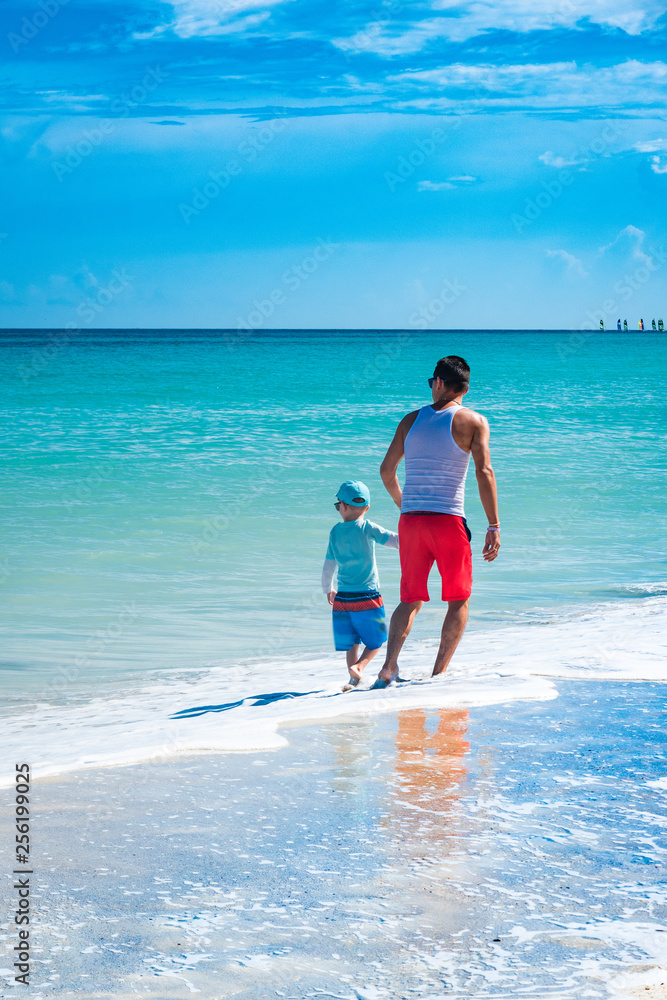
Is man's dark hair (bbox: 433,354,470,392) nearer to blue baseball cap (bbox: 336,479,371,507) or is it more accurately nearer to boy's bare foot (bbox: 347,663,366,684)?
blue baseball cap (bbox: 336,479,371,507)

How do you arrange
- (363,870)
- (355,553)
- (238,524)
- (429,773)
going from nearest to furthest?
(363,870) < (429,773) < (355,553) < (238,524)

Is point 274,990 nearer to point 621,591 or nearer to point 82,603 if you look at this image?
point 82,603

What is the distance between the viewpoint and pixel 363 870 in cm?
261

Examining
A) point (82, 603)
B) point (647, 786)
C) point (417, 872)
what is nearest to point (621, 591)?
point (82, 603)

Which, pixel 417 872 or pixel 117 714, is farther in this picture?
pixel 117 714

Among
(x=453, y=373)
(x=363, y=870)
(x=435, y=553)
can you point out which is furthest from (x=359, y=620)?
(x=363, y=870)

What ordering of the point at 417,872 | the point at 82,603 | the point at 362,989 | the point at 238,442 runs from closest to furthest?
the point at 362,989 < the point at 417,872 < the point at 82,603 < the point at 238,442

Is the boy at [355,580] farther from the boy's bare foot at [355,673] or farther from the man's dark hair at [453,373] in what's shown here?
the man's dark hair at [453,373]

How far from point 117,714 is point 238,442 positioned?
1512 cm

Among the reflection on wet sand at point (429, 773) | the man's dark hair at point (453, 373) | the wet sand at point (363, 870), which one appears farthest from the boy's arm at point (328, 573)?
the wet sand at point (363, 870)

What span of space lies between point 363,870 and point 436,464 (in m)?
2.58

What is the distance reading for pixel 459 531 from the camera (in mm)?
4820

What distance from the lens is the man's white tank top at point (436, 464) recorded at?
484cm

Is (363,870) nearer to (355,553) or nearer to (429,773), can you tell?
(429,773)
